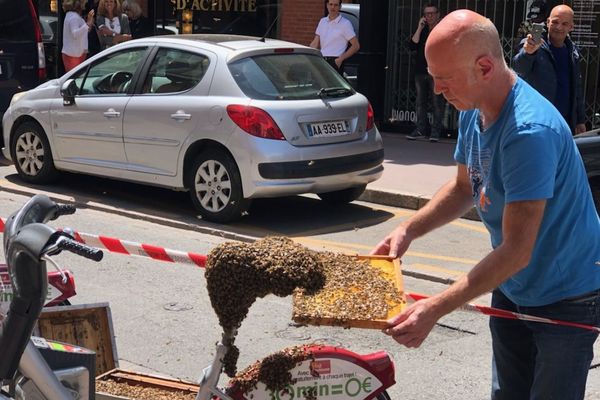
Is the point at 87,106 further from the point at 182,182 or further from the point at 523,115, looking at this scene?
the point at 523,115

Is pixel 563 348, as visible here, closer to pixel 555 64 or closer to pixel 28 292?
pixel 28 292

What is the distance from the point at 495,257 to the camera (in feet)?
10.2

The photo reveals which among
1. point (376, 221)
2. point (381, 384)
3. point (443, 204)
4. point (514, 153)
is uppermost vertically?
point (514, 153)

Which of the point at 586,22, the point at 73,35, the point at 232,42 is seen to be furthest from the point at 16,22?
the point at 586,22

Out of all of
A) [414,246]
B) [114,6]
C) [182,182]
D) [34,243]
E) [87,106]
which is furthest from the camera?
[114,6]

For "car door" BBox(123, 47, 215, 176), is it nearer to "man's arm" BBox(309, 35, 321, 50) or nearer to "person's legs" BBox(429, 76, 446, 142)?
"man's arm" BBox(309, 35, 321, 50)

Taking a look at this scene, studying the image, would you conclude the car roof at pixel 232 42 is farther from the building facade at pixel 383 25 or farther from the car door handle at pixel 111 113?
the building facade at pixel 383 25

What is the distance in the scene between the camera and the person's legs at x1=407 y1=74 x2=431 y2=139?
1372 cm

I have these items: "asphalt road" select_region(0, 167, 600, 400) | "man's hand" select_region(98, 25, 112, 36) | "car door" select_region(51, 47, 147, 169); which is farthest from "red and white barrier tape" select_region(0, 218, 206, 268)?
"man's hand" select_region(98, 25, 112, 36)

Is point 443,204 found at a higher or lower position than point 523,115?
lower

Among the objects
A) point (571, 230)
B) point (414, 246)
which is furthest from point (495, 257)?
point (414, 246)

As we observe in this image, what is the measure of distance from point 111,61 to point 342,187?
272 centimetres

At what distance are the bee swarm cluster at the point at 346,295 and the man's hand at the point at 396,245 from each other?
17 cm

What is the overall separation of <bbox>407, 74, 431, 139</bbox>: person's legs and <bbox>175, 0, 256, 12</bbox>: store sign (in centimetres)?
458
